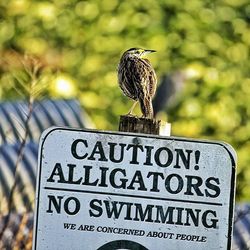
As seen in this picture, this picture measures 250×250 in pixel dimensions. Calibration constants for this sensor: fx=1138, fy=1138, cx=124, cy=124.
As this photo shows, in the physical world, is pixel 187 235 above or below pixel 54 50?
below

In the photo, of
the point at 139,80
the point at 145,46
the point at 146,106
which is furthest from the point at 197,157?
the point at 145,46

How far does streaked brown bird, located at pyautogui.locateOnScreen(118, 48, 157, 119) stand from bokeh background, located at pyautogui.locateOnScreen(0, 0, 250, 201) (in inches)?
253

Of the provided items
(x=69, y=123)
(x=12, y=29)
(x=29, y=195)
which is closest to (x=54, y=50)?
(x=12, y=29)

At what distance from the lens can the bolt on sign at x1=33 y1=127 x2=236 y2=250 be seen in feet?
8.83

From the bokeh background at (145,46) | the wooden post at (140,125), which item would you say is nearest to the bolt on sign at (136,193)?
the wooden post at (140,125)

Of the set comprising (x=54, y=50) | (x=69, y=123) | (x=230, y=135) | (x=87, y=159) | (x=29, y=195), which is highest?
(x=54, y=50)

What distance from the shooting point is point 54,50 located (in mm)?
11367

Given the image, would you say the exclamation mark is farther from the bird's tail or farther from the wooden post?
the bird's tail

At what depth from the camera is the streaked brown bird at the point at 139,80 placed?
3.46 m

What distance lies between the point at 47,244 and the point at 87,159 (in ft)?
0.73

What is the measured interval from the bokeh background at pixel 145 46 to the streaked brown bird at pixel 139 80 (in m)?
6.44

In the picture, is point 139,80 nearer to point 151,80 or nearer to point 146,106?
point 151,80

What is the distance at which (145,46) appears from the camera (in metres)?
11.1

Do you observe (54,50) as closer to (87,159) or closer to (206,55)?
(206,55)
